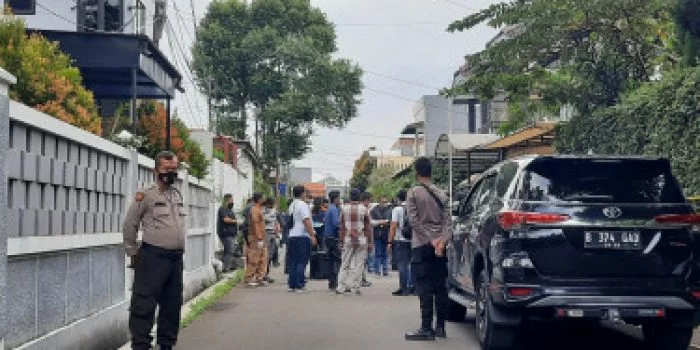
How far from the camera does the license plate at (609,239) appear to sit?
7.88m

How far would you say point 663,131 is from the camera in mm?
13328

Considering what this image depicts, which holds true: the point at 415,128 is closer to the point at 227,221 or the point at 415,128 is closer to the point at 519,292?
the point at 227,221

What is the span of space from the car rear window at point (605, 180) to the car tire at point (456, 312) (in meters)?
3.52

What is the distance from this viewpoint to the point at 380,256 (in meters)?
20.4

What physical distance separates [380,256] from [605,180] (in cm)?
1232

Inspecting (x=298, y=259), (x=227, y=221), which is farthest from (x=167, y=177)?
(x=227, y=221)

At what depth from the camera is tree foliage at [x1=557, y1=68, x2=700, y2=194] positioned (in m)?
12.4

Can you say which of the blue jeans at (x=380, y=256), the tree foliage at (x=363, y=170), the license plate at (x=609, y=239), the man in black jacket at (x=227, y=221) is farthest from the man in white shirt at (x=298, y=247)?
the tree foliage at (x=363, y=170)

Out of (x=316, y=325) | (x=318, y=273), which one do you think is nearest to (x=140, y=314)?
(x=316, y=325)

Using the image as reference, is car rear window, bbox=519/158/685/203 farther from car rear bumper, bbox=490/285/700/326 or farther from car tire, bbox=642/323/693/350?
car tire, bbox=642/323/693/350

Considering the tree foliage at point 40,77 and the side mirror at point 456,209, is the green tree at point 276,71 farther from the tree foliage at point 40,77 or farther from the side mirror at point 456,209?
the side mirror at point 456,209

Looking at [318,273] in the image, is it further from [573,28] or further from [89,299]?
[89,299]

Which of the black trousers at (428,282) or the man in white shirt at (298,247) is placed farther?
the man in white shirt at (298,247)

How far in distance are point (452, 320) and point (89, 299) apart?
16.7 feet
